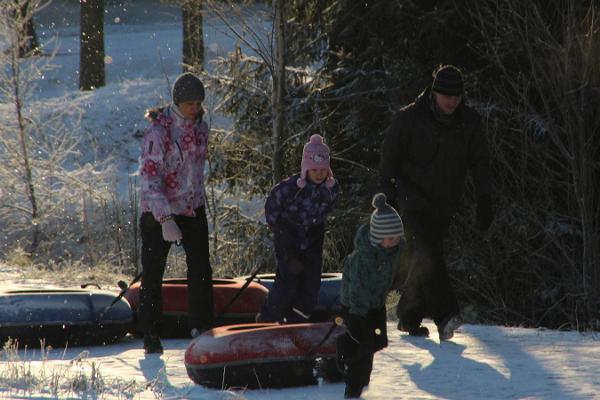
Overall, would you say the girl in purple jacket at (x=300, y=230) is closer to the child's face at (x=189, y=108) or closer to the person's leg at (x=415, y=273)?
the person's leg at (x=415, y=273)

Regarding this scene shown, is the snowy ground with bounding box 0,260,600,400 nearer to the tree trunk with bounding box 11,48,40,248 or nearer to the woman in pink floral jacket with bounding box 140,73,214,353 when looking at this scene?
the woman in pink floral jacket with bounding box 140,73,214,353

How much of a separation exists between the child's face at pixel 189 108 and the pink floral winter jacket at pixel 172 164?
0.12ft

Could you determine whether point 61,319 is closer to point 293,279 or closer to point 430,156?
point 293,279

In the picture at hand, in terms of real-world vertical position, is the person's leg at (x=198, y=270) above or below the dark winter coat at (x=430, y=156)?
below

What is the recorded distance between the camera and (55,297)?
812 cm

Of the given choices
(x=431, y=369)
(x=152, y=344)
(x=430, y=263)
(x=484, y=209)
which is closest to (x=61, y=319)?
(x=152, y=344)

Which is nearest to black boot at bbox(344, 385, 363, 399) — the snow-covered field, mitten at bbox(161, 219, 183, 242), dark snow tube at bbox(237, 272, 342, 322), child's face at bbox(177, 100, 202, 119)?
the snow-covered field

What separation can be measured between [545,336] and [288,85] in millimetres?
7620

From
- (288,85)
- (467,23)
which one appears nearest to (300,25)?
(288,85)

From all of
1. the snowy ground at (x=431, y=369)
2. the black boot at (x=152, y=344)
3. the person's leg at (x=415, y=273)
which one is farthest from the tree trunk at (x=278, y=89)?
the black boot at (x=152, y=344)

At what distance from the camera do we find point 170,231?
6941 millimetres

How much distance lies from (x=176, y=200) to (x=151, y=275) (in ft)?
1.75

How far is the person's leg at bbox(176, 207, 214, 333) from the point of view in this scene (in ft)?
24.4

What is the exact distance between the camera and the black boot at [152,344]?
749 centimetres
